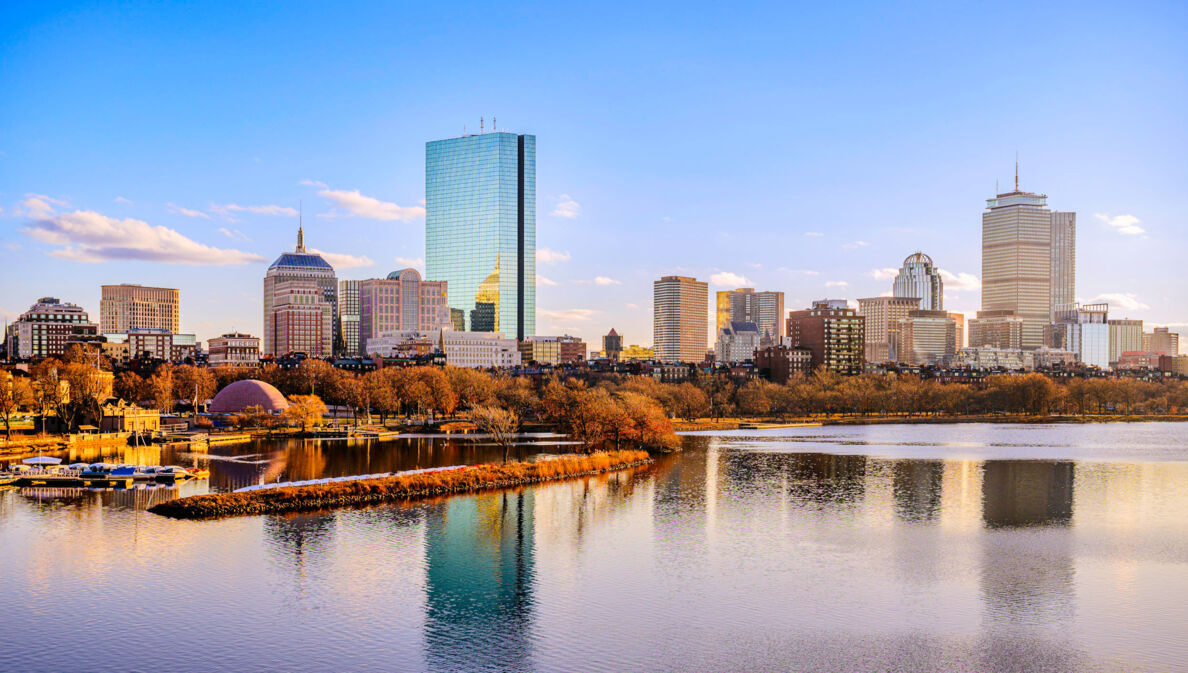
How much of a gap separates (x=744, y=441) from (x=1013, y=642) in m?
80.3

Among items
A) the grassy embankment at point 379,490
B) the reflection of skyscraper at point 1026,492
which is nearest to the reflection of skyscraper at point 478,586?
the grassy embankment at point 379,490

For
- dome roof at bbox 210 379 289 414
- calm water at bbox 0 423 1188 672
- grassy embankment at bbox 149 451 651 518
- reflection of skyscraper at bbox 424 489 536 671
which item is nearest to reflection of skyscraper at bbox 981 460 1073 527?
calm water at bbox 0 423 1188 672

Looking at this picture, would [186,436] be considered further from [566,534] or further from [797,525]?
[797,525]

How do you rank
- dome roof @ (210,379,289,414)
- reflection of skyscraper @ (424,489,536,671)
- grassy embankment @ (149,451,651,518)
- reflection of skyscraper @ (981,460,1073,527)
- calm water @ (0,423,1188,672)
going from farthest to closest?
dome roof @ (210,379,289,414) < reflection of skyscraper @ (981,460,1073,527) < grassy embankment @ (149,451,651,518) < calm water @ (0,423,1188,672) < reflection of skyscraper @ (424,489,536,671)

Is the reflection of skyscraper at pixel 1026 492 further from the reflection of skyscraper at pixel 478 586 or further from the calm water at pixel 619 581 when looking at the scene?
the reflection of skyscraper at pixel 478 586

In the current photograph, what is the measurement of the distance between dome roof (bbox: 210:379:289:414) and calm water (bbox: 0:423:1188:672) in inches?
2520

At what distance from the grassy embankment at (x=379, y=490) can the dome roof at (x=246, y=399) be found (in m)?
67.4

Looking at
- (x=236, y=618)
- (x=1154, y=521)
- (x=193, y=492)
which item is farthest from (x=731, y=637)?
(x=193, y=492)

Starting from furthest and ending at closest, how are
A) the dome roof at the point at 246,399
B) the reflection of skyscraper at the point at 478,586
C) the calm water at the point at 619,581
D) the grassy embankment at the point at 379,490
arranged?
the dome roof at the point at 246,399 → the grassy embankment at the point at 379,490 → the calm water at the point at 619,581 → the reflection of skyscraper at the point at 478,586

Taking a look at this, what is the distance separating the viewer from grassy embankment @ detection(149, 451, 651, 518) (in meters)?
58.7

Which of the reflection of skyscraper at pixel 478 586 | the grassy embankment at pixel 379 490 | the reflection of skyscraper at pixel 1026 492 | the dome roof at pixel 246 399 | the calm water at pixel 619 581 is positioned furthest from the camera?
the dome roof at pixel 246 399

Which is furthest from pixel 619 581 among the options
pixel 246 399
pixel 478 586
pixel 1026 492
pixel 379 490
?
pixel 246 399

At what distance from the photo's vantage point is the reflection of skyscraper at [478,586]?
34.0 meters

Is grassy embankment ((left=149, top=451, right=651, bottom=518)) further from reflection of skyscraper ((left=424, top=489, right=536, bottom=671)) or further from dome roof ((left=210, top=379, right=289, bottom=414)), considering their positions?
dome roof ((left=210, top=379, right=289, bottom=414))
